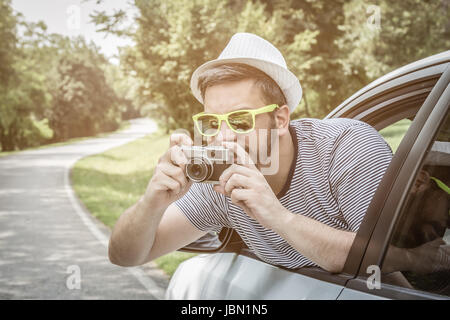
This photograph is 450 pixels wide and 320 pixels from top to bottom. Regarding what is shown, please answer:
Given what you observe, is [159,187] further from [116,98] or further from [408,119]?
[116,98]

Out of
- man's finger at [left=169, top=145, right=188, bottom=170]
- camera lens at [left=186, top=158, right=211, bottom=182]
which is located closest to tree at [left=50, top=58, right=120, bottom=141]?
man's finger at [left=169, top=145, right=188, bottom=170]

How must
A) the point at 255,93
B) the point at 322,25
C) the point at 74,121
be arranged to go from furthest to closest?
the point at 74,121, the point at 322,25, the point at 255,93

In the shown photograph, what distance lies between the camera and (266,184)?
1606 millimetres

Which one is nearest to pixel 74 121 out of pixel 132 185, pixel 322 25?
pixel 322 25

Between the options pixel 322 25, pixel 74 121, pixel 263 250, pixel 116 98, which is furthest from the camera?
pixel 116 98

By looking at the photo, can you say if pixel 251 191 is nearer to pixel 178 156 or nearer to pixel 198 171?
pixel 198 171

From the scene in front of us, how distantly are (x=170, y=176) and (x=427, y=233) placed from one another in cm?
92

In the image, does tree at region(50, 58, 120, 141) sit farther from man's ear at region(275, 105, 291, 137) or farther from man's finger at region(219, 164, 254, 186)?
man's finger at region(219, 164, 254, 186)

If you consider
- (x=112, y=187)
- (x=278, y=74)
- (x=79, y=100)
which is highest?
(x=278, y=74)

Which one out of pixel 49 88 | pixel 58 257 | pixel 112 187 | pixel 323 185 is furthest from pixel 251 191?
pixel 49 88

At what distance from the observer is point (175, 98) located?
46.8ft
